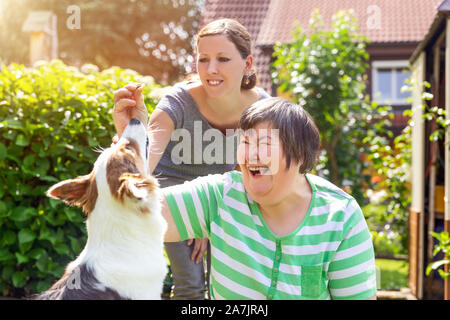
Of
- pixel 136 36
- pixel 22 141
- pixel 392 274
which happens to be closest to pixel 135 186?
pixel 22 141

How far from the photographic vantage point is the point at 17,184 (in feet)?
14.2

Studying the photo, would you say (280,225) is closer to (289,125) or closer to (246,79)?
(289,125)

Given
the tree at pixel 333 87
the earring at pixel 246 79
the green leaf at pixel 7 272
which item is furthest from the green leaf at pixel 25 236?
the tree at pixel 333 87

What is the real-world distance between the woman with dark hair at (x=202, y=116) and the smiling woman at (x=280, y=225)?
2.37 ft

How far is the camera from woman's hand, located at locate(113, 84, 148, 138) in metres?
2.19

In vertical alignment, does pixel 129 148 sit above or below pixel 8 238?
above

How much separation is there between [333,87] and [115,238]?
246 inches

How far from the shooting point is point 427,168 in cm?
596

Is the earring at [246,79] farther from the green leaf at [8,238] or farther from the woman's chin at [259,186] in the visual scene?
the green leaf at [8,238]

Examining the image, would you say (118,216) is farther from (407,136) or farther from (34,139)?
(407,136)

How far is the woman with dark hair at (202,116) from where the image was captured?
2.87 meters

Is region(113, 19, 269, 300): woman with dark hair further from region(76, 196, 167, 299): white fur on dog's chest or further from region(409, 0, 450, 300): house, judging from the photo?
region(409, 0, 450, 300): house
